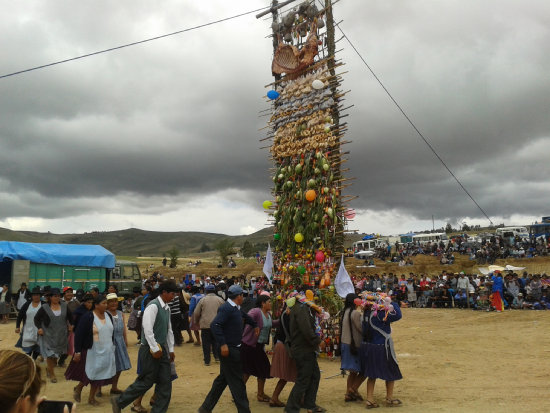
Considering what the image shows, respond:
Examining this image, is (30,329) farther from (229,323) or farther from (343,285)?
(343,285)

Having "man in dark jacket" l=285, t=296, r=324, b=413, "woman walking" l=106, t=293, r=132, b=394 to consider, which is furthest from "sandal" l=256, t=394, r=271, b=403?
"woman walking" l=106, t=293, r=132, b=394

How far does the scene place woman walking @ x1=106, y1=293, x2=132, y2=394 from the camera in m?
7.37

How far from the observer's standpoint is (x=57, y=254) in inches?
814

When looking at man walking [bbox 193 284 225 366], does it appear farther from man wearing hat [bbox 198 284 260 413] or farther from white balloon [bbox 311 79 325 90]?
white balloon [bbox 311 79 325 90]

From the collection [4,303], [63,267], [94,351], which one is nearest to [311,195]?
[94,351]

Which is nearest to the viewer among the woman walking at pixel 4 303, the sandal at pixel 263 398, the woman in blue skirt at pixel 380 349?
the woman in blue skirt at pixel 380 349

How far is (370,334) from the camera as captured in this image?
272 inches

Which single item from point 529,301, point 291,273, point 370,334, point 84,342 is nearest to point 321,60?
point 291,273

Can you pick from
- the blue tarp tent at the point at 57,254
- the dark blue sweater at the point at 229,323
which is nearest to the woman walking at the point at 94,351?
the dark blue sweater at the point at 229,323

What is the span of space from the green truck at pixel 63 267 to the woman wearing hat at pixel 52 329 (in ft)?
39.1

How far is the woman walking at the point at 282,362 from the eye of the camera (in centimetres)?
671

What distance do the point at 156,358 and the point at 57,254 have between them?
17153 millimetres

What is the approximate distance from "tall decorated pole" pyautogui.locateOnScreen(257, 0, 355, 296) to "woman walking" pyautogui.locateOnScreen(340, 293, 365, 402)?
333 centimetres

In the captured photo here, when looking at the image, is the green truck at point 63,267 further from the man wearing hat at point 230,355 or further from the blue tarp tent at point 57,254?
the man wearing hat at point 230,355
